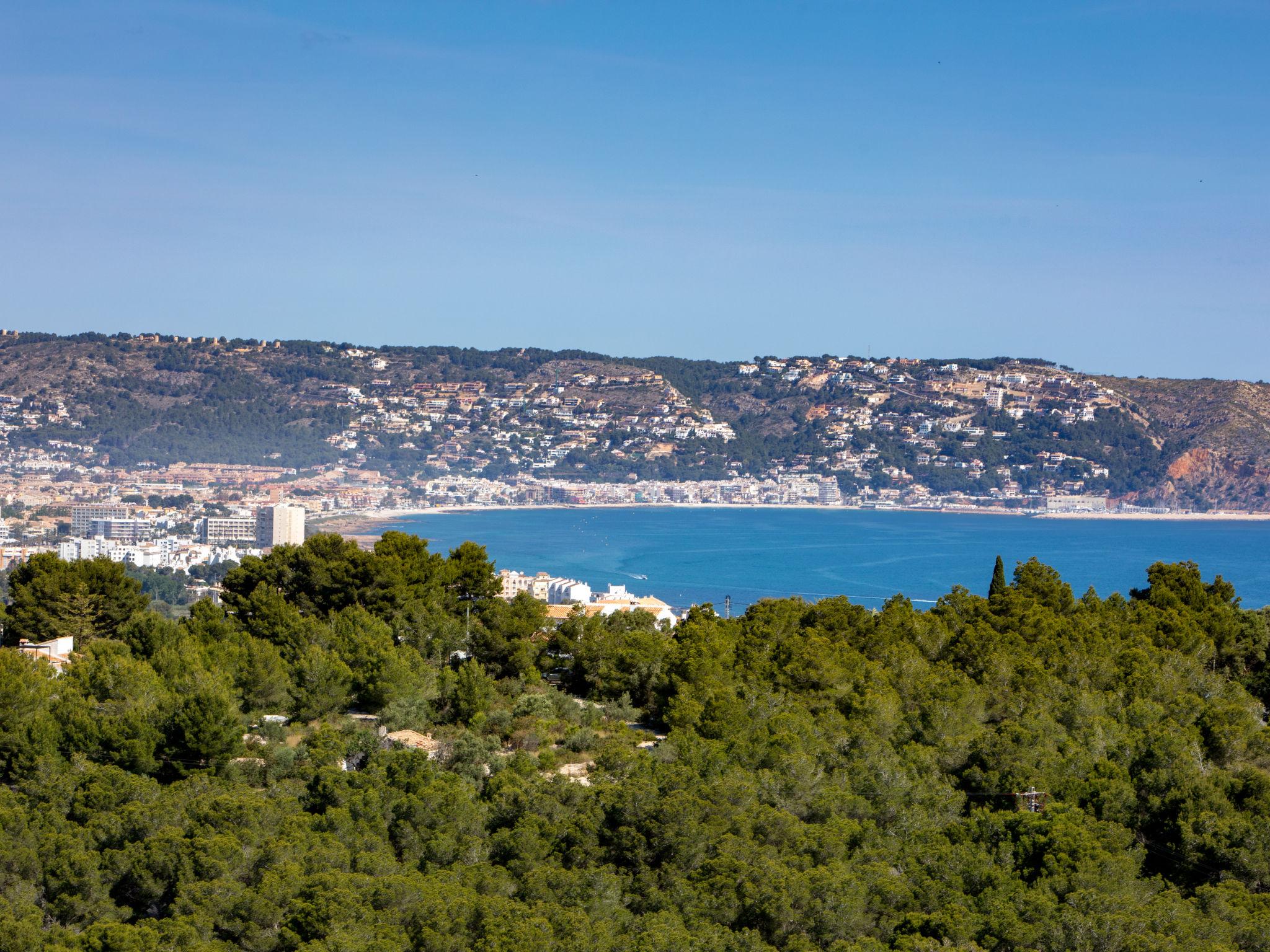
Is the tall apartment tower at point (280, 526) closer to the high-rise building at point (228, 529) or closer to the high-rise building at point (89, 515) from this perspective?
the high-rise building at point (228, 529)

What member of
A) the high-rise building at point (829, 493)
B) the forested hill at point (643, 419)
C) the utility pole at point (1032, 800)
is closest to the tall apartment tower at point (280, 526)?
the forested hill at point (643, 419)

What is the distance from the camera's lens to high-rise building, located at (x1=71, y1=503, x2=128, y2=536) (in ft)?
278

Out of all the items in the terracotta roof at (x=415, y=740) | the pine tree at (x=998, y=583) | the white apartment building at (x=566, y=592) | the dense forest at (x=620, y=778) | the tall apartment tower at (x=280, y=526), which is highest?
the pine tree at (x=998, y=583)

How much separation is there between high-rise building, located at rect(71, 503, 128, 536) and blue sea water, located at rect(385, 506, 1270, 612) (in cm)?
1812

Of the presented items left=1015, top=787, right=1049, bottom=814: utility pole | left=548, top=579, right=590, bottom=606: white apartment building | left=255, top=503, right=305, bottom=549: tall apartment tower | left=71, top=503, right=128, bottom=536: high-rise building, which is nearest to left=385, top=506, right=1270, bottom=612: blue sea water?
left=548, top=579, right=590, bottom=606: white apartment building

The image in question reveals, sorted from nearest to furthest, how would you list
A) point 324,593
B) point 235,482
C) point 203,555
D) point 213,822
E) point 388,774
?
point 213,822 → point 388,774 → point 324,593 → point 203,555 → point 235,482

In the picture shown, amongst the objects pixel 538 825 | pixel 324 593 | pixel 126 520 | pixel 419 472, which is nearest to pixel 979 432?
pixel 419 472

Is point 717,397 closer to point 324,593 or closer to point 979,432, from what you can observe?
point 979,432

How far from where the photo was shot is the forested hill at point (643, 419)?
13712 centimetres

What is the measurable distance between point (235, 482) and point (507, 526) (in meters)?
31.4

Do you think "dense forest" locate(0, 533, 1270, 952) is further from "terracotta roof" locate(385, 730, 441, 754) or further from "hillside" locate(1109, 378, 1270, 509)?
"hillside" locate(1109, 378, 1270, 509)

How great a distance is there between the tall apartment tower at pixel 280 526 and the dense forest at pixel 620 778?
58.1 meters

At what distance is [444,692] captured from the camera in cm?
1930

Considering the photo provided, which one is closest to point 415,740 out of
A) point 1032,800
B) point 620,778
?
point 620,778
